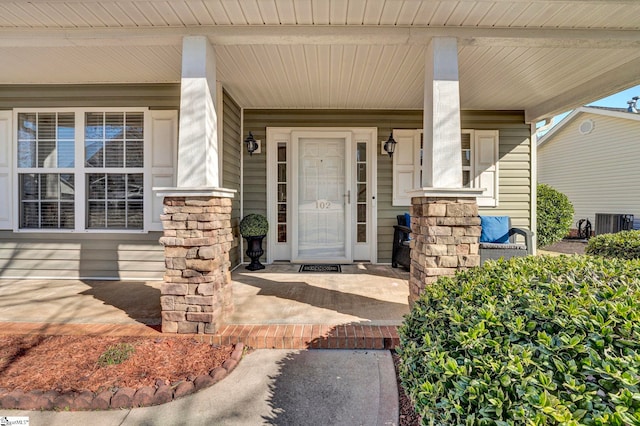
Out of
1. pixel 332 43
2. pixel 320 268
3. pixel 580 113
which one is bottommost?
pixel 320 268

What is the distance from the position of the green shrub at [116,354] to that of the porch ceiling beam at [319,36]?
2374 millimetres

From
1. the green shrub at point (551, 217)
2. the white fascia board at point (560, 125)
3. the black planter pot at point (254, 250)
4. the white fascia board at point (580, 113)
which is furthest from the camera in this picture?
the white fascia board at point (560, 125)

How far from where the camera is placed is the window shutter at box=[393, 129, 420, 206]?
4.93 metres

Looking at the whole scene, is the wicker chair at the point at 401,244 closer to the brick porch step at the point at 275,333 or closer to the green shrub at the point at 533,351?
the brick porch step at the point at 275,333

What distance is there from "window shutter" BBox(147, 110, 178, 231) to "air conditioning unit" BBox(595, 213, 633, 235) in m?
10.5

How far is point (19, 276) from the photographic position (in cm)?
405

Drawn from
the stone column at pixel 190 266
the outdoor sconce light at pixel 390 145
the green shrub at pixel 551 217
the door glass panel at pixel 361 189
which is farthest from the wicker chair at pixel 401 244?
the green shrub at pixel 551 217

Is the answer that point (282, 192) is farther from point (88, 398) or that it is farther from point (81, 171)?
point (88, 398)

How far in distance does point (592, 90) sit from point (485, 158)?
1.45 metres

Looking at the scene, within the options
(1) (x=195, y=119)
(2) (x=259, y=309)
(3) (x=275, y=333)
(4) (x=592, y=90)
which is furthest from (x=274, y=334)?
(4) (x=592, y=90)

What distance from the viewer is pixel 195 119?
2553mm

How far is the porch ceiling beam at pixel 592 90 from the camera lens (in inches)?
135

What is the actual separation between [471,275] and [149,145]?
3.87m

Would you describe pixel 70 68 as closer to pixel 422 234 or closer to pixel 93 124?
pixel 93 124
